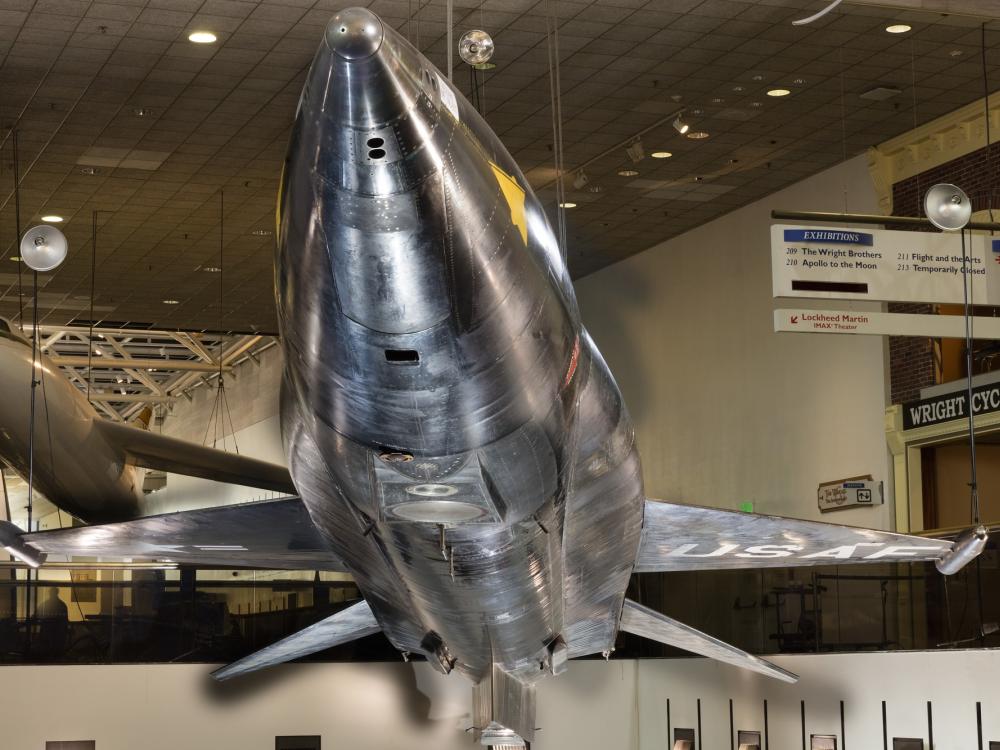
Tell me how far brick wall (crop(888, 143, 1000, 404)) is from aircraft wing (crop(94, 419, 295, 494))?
6848mm

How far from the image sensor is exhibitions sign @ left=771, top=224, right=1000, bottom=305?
1036 cm

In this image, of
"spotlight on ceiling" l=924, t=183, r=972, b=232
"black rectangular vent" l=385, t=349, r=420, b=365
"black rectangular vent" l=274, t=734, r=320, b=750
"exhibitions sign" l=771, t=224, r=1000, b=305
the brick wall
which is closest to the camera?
"black rectangular vent" l=385, t=349, r=420, b=365

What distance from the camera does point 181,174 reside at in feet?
49.7

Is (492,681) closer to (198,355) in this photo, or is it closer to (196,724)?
(196,724)

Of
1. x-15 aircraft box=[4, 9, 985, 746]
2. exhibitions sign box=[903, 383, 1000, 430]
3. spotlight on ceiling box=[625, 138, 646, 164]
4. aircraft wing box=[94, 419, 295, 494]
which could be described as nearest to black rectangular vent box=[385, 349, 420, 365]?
x-15 aircraft box=[4, 9, 985, 746]

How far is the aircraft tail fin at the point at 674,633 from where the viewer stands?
773cm

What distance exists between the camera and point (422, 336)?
321 centimetres

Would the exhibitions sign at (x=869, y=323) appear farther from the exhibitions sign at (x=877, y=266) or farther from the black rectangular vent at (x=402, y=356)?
the black rectangular vent at (x=402, y=356)

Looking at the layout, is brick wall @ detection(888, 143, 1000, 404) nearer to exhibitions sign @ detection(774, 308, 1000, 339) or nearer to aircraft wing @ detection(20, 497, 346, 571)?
exhibitions sign @ detection(774, 308, 1000, 339)

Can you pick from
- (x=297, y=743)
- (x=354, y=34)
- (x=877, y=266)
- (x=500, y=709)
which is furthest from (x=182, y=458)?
(x=354, y=34)

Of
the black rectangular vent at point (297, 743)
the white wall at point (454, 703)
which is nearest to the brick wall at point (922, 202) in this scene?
the white wall at point (454, 703)

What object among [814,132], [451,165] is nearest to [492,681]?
[451,165]

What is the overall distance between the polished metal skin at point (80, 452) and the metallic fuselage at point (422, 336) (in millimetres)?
7783

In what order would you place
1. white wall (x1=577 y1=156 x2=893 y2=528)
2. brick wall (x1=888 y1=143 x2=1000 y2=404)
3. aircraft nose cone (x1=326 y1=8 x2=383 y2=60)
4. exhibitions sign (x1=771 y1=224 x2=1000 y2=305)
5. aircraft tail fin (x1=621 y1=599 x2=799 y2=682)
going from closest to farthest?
aircraft nose cone (x1=326 y1=8 x2=383 y2=60) → aircraft tail fin (x1=621 y1=599 x2=799 y2=682) → exhibitions sign (x1=771 y1=224 x2=1000 y2=305) → brick wall (x1=888 y1=143 x2=1000 y2=404) → white wall (x1=577 y1=156 x2=893 y2=528)
